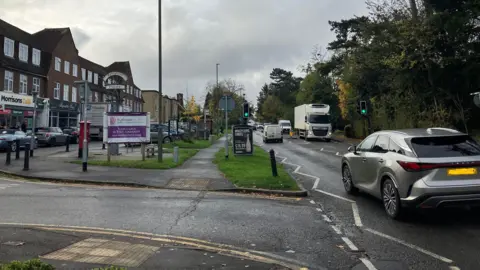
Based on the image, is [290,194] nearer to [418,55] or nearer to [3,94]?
[418,55]

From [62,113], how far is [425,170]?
45.1 m

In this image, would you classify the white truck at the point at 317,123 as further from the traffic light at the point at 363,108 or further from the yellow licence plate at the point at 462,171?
the yellow licence plate at the point at 462,171

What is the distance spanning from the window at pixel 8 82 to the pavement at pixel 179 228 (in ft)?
99.2

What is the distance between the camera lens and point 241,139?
20.3 meters

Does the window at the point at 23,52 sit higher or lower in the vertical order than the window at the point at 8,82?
higher

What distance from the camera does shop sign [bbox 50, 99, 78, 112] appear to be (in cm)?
4278

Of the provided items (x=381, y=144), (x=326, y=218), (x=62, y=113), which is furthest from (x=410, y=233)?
(x=62, y=113)

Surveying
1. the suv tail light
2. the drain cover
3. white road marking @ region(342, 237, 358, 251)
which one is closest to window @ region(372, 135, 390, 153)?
the suv tail light

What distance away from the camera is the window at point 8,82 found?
117 ft

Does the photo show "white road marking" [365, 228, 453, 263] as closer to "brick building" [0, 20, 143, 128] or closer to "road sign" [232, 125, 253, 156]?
"road sign" [232, 125, 253, 156]

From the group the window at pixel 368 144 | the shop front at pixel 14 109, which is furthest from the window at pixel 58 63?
the window at pixel 368 144

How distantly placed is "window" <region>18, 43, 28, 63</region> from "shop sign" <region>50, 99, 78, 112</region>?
4.99m

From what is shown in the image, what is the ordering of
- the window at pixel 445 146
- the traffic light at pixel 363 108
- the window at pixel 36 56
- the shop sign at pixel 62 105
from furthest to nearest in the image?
1. the shop sign at pixel 62 105
2. the window at pixel 36 56
3. the traffic light at pixel 363 108
4. the window at pixel 445 146

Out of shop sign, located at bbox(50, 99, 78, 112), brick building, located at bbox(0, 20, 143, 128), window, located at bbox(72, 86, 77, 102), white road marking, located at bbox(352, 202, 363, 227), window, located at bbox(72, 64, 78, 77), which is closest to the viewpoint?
white road marking, located at bbox(352, 202, 363, 227)
